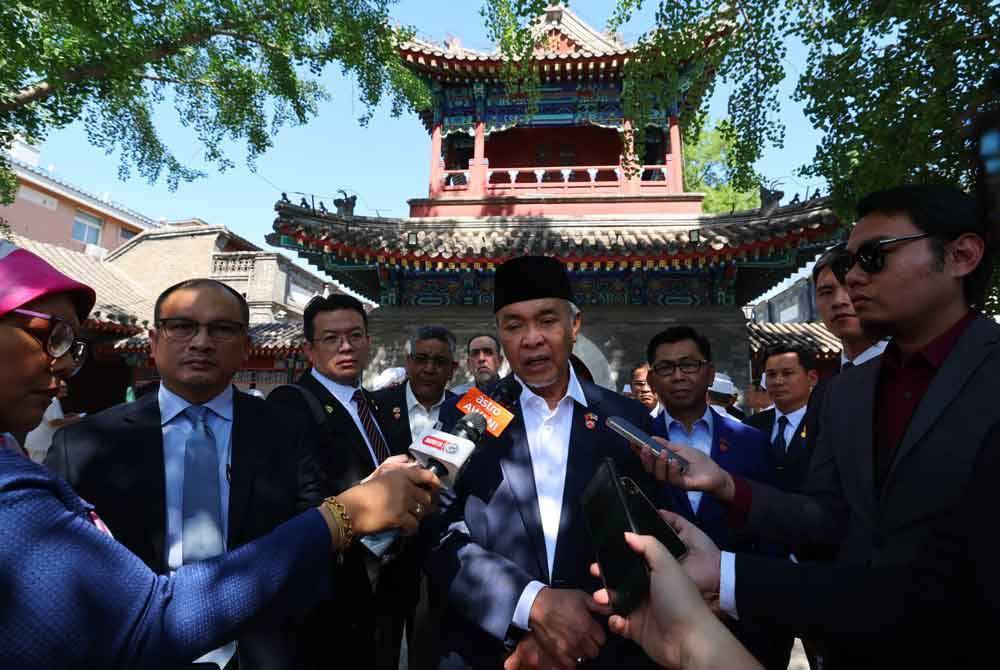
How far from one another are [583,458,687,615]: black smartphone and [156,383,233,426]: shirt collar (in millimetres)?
1549

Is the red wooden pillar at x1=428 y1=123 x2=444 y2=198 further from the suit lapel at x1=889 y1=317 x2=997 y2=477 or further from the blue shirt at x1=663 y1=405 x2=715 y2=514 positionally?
the suit lapel at x1=889 y1=317 x2=997 y2=477

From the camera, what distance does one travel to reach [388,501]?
55.1 inches

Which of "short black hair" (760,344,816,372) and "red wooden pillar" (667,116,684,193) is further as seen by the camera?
"red wooden pillar" (667,116,684,193)

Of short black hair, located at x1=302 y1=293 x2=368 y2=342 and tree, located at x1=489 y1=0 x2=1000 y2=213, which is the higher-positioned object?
tree, located at x1=489 y1=0 x2=1000 y2=213

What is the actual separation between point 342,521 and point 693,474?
3.82 ft

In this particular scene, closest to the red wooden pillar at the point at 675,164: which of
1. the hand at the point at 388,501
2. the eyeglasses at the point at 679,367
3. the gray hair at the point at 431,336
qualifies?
the gray hair at the point at 431,336

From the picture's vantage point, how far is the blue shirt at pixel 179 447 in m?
1.92

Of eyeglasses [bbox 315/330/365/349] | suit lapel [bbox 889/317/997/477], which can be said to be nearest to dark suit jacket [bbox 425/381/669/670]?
suit lapel [bbox 889/317/997/477]

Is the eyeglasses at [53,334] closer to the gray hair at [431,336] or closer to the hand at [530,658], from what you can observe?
the hand at [530,658]

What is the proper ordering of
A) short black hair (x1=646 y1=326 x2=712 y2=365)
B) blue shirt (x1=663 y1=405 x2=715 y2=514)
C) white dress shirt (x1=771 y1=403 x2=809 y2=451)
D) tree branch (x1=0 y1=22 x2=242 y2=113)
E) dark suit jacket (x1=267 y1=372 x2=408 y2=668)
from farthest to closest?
tree branch (x1=0 y1=22 x2=242 y2=113) < white dress shirt (x1=771 y1=403 x2=809 y2=451) < short black hair (x1=646 y1=326 x2=712 y2=365) < blue shirt (x1=663 y1=405 x2=715 y2=514) < dark suit jacket (x1=267 y1=372 x2=408 y2=668)

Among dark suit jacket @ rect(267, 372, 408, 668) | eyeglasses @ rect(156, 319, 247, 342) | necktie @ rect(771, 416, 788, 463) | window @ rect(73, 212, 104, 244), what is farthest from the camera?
window @ rect(73, 212, 104, 244)

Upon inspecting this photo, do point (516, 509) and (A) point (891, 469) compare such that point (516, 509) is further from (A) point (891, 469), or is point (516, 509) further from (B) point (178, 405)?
(B) point (178, 405)

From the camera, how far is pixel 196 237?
2342cm

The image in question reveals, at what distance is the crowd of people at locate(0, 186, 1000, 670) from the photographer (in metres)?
1.09
